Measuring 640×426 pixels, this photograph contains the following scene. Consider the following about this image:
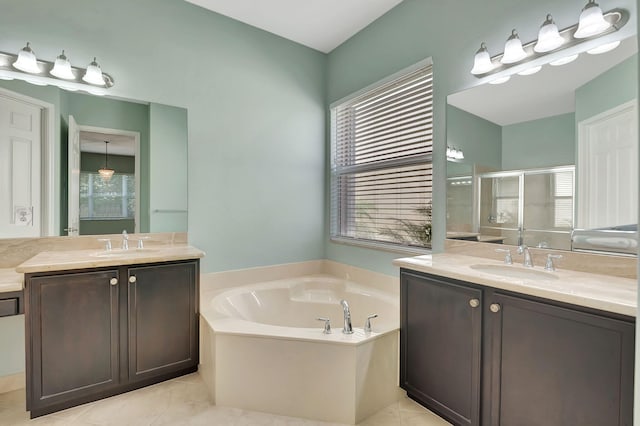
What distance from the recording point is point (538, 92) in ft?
5.90

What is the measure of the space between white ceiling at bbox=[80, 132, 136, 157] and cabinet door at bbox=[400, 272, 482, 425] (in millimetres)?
2203

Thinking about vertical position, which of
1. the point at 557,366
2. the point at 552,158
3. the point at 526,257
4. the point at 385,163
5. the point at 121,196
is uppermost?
the point at 385,163

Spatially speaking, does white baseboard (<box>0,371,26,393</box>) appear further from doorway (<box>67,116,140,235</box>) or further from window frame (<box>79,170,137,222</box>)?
window frame (<box>79,170,137,222</box>)

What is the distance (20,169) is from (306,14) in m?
2.41

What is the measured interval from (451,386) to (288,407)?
0.91m

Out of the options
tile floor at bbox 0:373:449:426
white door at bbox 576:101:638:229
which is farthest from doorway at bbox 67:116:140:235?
white door at bbox 576:101:638:229

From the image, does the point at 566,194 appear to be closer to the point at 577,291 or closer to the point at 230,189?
the point at 577,291

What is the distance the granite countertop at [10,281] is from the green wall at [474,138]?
2.70m

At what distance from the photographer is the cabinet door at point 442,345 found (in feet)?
5.09

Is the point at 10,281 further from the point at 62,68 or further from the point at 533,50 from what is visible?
the point at 533,50

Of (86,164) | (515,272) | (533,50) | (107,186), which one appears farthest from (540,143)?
(86,164)

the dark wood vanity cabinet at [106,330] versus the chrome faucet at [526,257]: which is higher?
the chrome faucet at [526,257]

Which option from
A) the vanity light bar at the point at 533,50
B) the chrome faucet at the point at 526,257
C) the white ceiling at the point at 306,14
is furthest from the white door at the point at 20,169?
the chrome faucet at the point at 526,257

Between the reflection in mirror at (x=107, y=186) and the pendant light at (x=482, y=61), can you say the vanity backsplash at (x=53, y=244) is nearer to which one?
the reflection in mirror at (x=107, y=186)
